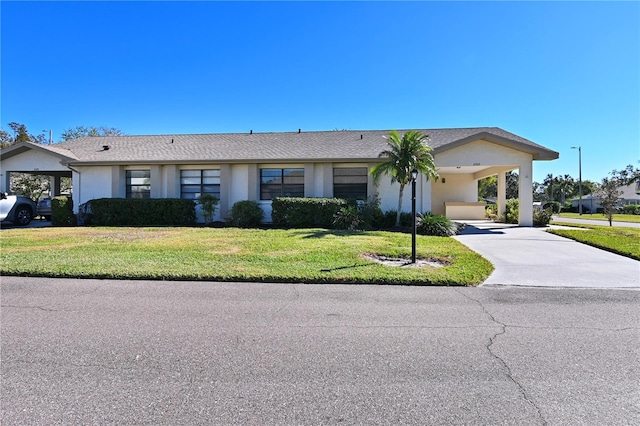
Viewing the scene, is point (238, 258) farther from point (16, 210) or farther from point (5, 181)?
point (5, 181)

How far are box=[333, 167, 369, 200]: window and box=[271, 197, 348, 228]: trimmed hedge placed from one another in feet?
6.93

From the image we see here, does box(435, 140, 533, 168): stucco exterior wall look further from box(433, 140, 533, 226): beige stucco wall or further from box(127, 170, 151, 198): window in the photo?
box(127, 170, 151, 198): window

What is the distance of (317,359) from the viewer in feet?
10.8

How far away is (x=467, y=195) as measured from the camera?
2430 centimetres

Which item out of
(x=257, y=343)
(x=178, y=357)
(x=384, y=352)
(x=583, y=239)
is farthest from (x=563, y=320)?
(x=583, y=239)

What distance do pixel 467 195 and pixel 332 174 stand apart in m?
12.0

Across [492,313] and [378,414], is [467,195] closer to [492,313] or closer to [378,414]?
[492,313]

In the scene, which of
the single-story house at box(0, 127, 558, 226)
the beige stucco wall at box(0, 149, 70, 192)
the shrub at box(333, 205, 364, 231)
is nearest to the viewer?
the shrub at box(333, 205, 364, 231)

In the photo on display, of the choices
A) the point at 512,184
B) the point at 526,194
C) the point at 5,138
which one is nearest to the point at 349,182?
the point at 526,194

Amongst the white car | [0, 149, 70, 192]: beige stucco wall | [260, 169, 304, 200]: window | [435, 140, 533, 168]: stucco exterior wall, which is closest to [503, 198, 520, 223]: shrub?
[435, 140, 533, 168]: stucco exterior wall

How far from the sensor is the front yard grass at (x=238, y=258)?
6457 mm

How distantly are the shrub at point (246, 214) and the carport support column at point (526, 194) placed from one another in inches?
490

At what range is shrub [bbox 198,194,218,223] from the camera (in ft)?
54.4

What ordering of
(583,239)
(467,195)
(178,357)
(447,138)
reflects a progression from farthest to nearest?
(467,195)
(447,138)
(583,239)
(178,357)
